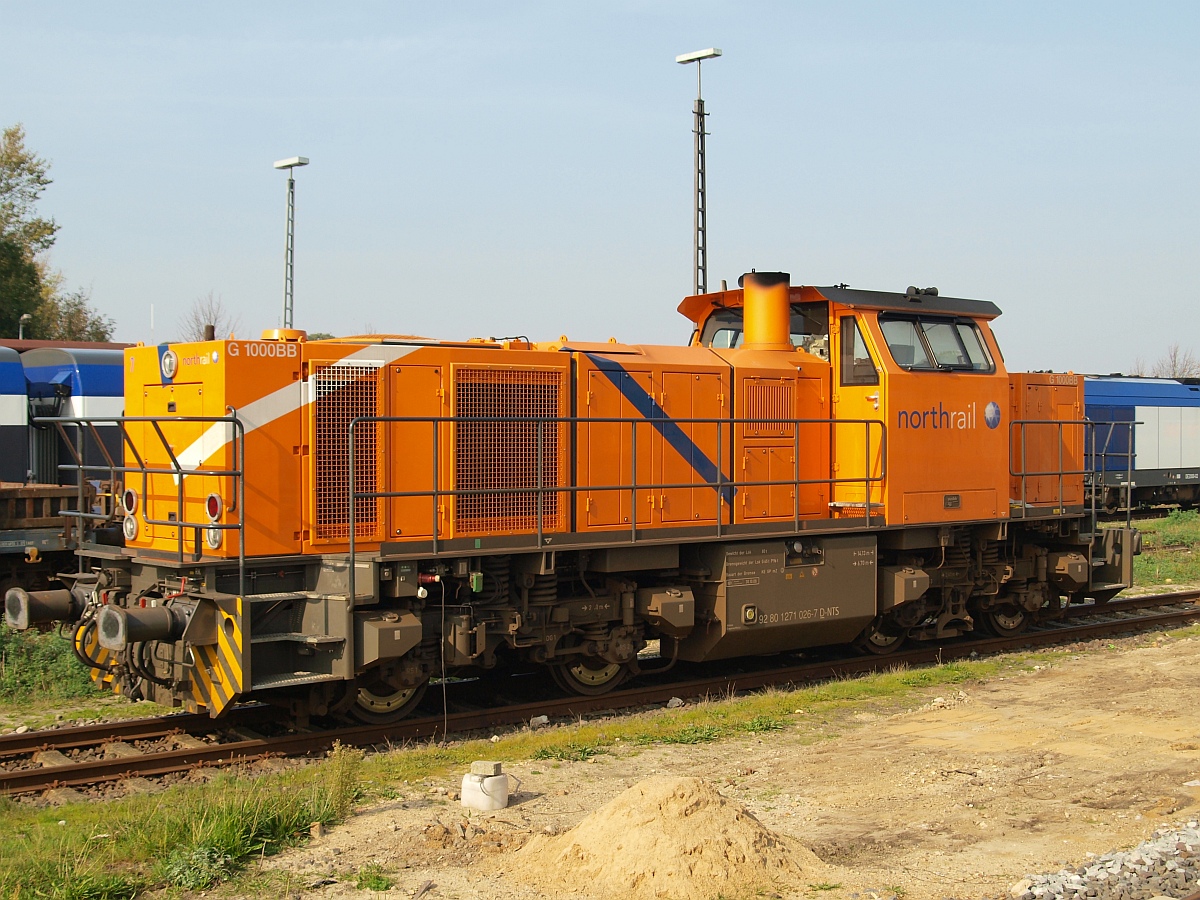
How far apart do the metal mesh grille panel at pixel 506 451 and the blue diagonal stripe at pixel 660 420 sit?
59 cm

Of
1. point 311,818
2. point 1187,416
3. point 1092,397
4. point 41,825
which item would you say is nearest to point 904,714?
point 311,818

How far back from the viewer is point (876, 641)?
12570mm

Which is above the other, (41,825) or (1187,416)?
(1187,416)

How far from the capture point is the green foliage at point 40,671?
1048 cm

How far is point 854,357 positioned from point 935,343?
1060 millimetres

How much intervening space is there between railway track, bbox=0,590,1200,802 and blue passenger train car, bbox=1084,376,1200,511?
1995 cm

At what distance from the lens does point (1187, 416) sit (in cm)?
3169

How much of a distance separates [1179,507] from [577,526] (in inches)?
1100

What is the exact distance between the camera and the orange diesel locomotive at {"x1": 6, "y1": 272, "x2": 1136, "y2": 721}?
855cm

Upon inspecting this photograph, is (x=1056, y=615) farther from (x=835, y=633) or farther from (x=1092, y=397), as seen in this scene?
(x=1092, y=397)

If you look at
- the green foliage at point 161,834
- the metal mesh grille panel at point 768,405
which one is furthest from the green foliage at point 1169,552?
the green foliage at point 161,834

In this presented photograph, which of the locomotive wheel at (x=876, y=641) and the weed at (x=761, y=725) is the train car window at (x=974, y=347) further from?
the weed at (x=761, y=725)

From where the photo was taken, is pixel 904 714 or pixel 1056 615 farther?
pixel 1056 615

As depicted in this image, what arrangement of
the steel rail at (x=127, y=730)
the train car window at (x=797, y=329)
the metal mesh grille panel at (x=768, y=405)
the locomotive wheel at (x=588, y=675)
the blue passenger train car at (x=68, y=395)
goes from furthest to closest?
the blue passenger train car at (x=68, y=395), the train car window at (x=797, y=329), the metal mesh grille panel at (x=768, y=405), the locomotive wheel at (x=588, y=675), the steel rail at (x=127, y=730)
